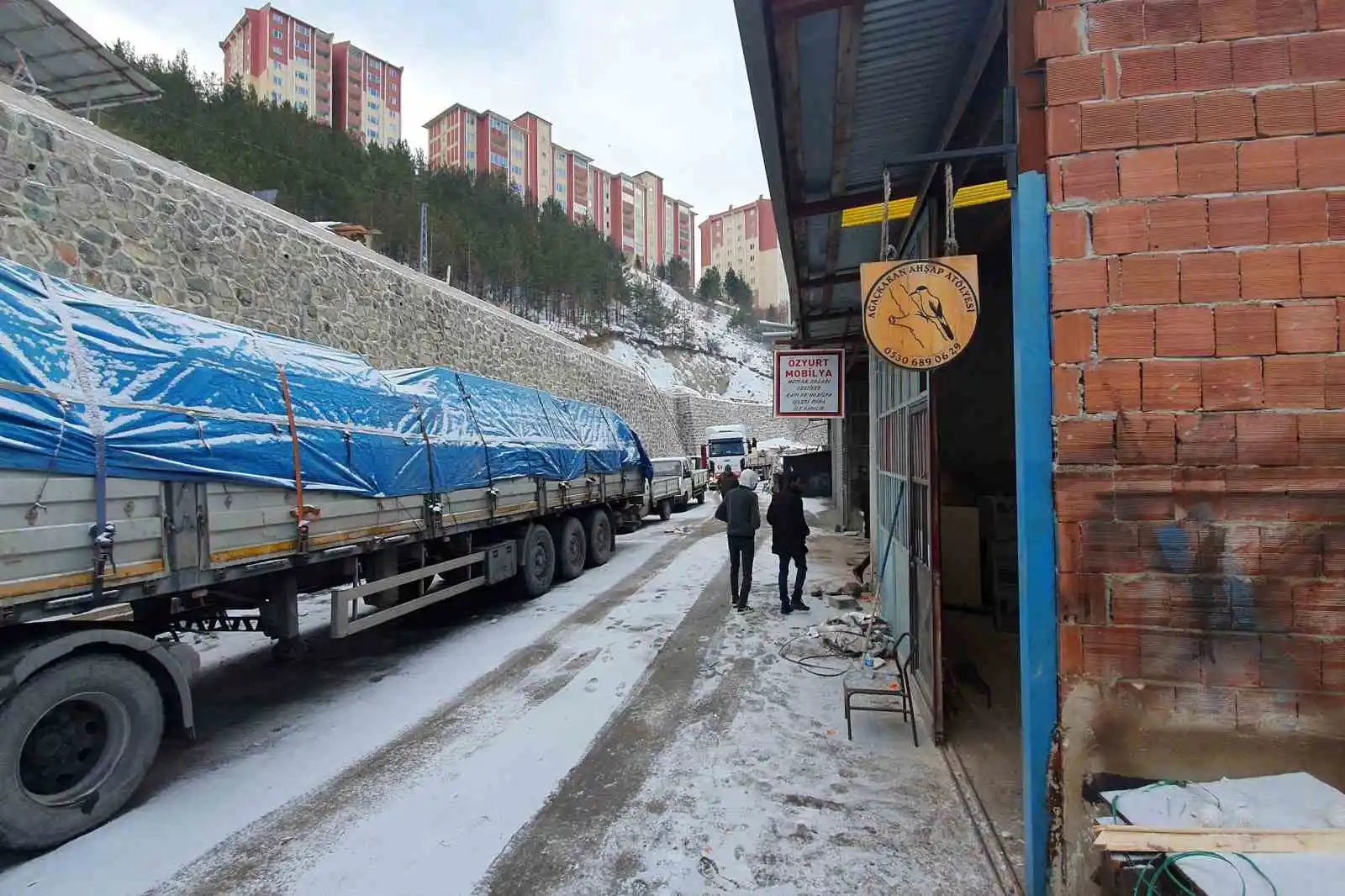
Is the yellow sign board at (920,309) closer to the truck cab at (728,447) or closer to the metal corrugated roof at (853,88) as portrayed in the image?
the metal corrugated roof at (853,88)

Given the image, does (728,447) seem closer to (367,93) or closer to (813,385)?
(813,385)

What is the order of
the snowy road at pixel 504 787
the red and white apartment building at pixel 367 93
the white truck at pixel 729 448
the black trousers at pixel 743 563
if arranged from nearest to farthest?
the snowy road at pixel 504 787
the black trousers at pixel 743 563
the white truck at pixel 729 448
the red and white apartment building at pixel 367 93

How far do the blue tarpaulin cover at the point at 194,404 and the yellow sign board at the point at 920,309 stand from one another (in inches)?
159

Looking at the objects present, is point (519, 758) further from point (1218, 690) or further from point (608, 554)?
point (608, 554)

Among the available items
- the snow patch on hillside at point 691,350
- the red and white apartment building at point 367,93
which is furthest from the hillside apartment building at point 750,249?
the red and white apartment building at point 367,93

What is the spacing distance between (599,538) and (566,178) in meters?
81.1

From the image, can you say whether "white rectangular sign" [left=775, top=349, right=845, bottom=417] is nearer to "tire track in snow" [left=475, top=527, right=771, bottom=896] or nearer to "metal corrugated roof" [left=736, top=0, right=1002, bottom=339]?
"metal corrugated roof" [left=736, top=0, right=1002, bottom=339]

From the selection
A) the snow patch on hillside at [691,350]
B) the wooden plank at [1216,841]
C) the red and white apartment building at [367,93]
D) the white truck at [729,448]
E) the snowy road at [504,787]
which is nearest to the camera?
the wooden plank at [1216,841]

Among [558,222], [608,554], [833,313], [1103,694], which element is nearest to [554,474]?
[608,554]

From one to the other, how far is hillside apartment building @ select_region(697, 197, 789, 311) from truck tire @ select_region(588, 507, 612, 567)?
90600 mm

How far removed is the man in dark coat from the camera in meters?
7.88

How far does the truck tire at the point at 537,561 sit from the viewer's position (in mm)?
8742

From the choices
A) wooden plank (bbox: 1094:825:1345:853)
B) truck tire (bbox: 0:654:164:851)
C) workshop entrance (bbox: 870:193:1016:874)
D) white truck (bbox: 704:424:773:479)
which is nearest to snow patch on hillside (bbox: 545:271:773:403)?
white truck (bbox: 704:424:773:479)

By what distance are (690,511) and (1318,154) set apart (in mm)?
19730
